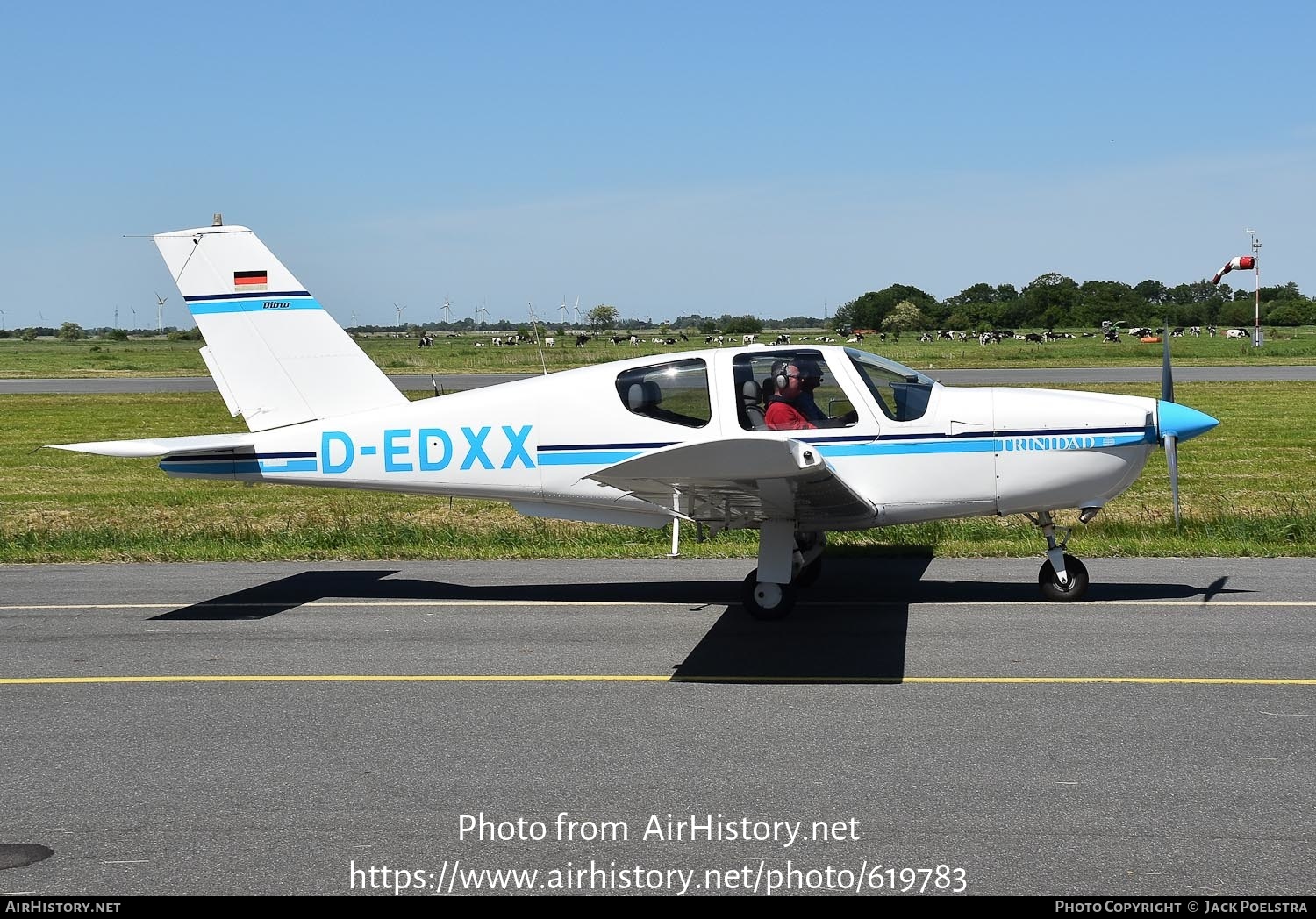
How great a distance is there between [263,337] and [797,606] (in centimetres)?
481

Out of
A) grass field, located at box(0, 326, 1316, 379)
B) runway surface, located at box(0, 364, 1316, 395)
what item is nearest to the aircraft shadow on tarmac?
runway surface, located at box(0, 364, 1316, 395)

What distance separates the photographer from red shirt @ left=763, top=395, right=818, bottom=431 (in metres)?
9.02

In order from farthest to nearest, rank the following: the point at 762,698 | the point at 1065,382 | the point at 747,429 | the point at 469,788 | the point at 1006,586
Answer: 1. the point at 1065,382
2. the point at 1006,586
3. the point at 747,429
4. the point at 762,698
5. the point at 469,788

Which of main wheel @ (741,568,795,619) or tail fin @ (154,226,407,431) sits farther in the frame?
tail fin @ (154,226,407,431)

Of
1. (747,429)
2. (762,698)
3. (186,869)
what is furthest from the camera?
(747,429)

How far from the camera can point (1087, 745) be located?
19.8 feet

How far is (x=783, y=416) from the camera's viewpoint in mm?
9031

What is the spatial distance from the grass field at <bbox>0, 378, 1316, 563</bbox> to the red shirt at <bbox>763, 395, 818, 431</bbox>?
10.7ft

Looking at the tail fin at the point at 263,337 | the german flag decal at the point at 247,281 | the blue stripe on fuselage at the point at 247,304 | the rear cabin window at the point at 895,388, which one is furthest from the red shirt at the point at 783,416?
the german flag decal at the point at 247,281

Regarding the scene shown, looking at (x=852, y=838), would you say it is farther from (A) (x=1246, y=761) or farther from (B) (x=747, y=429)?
(B) (x=747, y=429)

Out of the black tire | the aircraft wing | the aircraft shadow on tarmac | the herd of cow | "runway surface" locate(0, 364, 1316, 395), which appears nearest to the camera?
the aircraft wing

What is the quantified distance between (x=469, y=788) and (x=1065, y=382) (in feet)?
122

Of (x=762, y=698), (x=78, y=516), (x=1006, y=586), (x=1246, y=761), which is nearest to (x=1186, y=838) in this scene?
(x=1246, y=761)

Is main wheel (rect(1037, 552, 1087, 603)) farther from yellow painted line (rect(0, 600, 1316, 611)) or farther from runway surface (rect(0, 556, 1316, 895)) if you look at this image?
runway surface (rect(0, 556, 1316, 895))
